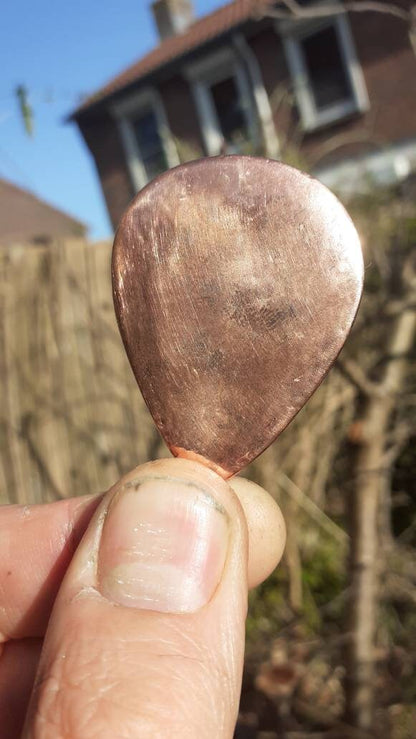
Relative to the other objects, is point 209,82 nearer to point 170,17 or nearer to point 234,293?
point 170,17

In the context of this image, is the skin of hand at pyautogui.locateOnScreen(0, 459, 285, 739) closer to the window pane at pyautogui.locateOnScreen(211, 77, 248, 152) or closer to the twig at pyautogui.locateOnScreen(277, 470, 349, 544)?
the twig at pyautogui.locateOnScreen(277, 470, 349, 544)

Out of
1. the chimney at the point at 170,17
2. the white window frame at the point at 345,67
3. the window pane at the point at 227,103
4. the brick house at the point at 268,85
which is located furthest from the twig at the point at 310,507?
the chimney at the point at 170,17

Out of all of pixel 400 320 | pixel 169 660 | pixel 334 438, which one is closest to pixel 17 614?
pixel 169 660

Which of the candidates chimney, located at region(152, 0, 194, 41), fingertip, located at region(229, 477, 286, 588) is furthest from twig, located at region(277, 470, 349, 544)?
chimney, located at region(152, 0, 194, 41)

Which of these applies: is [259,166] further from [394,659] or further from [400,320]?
[394,659]

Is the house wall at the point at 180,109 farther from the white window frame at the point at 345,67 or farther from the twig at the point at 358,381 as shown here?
the twig at the point at 358,381
